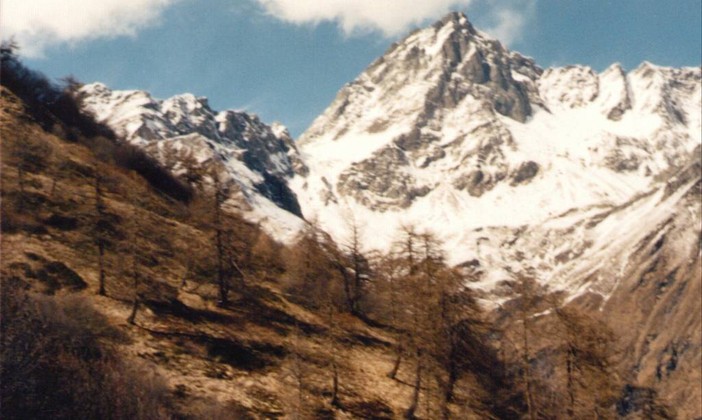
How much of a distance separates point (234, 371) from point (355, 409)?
5.08m

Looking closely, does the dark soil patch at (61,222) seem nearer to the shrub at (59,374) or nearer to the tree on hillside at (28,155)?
the tree on hillside at (28,155)

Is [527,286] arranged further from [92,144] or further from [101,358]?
[92,144]

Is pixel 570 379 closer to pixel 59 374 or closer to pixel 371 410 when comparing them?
pixel 371 410

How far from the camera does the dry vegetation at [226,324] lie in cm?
2370

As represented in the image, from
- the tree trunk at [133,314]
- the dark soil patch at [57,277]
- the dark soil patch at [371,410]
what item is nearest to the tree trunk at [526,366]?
the dark soil patch at [371,410]

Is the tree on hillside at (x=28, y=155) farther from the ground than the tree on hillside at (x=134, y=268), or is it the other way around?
the tree on hillside at (x=28, y=155)

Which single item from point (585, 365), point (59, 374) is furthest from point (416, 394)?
point (59, 374)

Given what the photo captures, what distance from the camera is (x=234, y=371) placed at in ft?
99.6

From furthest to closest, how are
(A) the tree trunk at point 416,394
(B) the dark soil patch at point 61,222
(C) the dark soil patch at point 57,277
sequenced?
(B) the dark soil patch at point 61,222, (A) the tree trunk at point 416,394, (C) the dark soil patch at point 57,277

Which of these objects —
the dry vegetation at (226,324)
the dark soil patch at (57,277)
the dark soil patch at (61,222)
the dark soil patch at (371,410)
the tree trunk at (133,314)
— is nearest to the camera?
the dry vegetation at (226,324)

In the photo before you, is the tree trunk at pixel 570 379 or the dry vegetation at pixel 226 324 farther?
the tree trunk at pixel 570 379

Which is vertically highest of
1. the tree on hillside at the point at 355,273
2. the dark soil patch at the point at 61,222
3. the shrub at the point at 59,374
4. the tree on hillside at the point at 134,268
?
the tree on hillside at the point at 355,273

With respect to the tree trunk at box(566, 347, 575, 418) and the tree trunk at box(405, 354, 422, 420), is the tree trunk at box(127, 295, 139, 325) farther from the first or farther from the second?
the tree trunk at box(566, 347, 575, 418)

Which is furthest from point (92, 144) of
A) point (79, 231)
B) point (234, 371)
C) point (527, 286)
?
point (527, 286)
